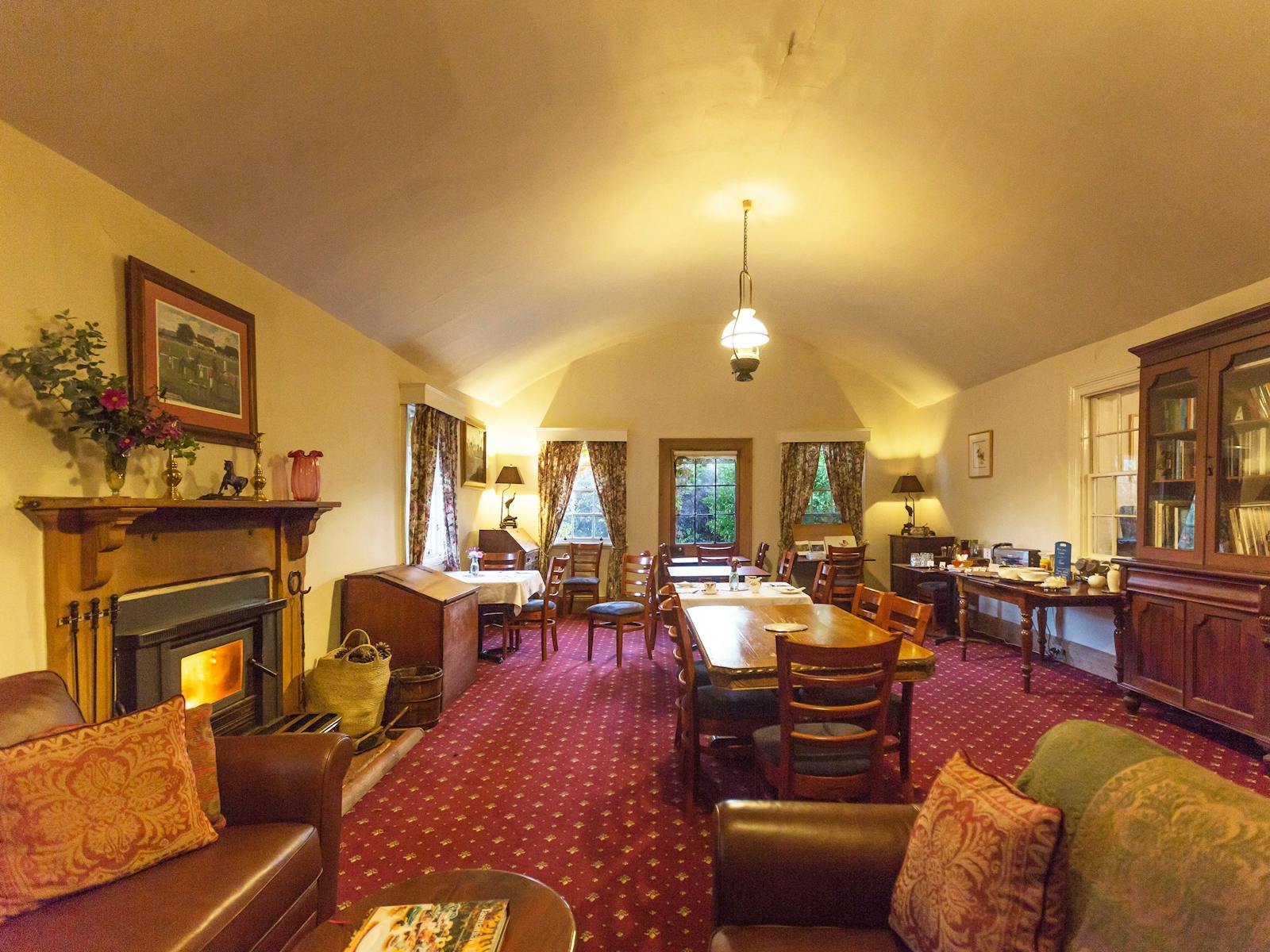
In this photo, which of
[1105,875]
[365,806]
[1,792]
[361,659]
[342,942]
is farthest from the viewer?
[361,659]

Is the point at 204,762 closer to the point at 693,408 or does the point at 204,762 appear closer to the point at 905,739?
the point at 905,739

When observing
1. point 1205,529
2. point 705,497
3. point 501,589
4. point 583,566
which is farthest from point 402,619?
point 1205,529

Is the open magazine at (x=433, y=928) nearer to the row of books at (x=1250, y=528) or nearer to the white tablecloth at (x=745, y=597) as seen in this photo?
the white tablecloth at (x=745, y=597)

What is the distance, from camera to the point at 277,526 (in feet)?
10.7

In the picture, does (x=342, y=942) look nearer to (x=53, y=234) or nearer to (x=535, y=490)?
(x=53, y=234)

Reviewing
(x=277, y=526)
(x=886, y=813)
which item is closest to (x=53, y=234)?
(x=277, y=526)

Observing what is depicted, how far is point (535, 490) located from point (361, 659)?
4.23 m

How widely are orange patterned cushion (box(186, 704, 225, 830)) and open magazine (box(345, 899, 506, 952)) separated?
75 cm

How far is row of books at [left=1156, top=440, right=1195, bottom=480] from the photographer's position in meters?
3.57

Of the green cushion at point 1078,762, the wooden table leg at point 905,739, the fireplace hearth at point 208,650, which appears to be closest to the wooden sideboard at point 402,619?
the fireplace hearth at point 208,650

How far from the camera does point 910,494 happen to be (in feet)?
25.1

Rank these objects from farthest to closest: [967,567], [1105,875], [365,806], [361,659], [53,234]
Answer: [967,567]
[361,659]
[365,806]
[53,234]
[1105,875]

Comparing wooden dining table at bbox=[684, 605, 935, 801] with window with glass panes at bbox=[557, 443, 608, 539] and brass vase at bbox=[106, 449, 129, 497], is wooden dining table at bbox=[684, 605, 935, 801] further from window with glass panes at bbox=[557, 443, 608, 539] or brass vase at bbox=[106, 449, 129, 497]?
window with glass panes at bbox=[557, 443, 608, 539]

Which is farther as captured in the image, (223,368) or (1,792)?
(223,368)
